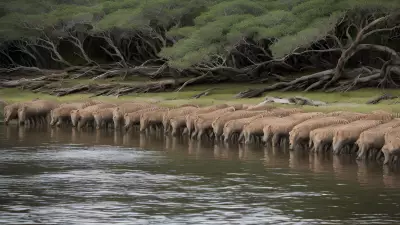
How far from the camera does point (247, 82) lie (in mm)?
48250

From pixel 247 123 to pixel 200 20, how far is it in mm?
19854

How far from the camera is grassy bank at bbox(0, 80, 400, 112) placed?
3500 cm

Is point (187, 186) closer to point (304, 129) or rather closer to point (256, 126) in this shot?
point (304, 129)

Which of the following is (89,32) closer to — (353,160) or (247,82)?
(247,82)

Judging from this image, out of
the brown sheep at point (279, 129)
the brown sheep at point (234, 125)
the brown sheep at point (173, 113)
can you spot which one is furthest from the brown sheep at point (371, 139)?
the brown sheep at point (173, 113)

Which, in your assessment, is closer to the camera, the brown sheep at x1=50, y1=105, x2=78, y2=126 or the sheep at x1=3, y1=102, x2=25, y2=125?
the brown sheep at x1=50, y1=105, x2=78, y2=126

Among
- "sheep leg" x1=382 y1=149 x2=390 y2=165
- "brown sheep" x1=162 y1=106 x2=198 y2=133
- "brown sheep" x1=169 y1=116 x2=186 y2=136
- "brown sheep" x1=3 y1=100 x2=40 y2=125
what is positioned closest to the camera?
"sheep leg" x1=382 y1=149 x2=390 y2=165

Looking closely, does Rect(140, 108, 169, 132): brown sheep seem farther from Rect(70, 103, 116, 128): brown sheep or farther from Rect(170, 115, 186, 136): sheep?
Rect(70, 103, 116, 128): brown sheep

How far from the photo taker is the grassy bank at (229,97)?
35003 mm

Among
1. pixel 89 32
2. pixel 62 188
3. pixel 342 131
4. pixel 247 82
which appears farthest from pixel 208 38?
pixel 62 188

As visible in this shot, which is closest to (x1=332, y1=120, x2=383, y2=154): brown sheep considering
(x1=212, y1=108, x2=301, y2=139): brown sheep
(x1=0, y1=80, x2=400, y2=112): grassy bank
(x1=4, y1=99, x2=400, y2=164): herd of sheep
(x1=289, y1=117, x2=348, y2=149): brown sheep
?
(x1=4, y1=99, x2=400, y2=164): herd of sheep

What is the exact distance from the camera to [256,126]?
28.4 meters

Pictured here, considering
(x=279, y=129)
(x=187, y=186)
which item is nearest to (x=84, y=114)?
(x=279, y=129)

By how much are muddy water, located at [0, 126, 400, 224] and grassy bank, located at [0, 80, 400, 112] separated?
321 inches
